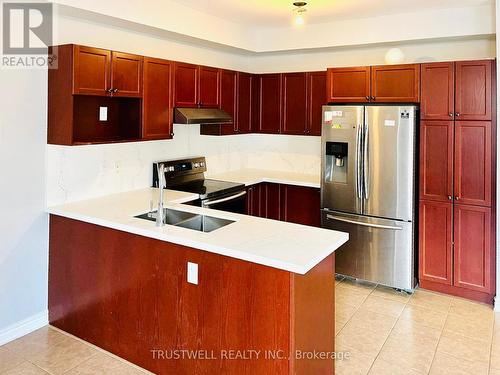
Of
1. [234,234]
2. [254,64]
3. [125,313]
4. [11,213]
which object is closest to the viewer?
[234,234]

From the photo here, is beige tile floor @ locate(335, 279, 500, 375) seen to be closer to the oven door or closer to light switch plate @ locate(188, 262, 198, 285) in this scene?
light switch plate @ locate(188, 262, 198, 285)

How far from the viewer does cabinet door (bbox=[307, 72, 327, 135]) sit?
4.76 m

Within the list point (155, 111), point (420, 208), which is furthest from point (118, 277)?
point (420, 208)

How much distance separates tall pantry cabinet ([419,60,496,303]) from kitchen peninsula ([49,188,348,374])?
1781 millimetres

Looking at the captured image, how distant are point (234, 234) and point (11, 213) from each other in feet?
5.56

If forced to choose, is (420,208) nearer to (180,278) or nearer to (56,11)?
(180,278)

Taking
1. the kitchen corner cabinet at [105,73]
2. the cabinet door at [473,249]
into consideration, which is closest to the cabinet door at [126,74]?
the kitchen corner cabinet at [105,73]

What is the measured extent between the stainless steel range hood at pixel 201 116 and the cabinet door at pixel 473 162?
2.19m

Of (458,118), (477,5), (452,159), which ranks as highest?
(477,5)

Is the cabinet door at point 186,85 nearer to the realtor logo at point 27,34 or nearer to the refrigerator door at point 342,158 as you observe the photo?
the realtor logo at point 27,34

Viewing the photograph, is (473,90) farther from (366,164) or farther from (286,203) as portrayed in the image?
(286,203)

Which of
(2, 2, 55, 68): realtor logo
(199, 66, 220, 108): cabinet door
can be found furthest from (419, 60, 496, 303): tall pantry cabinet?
(2, 2, 55, 68): realtor logo

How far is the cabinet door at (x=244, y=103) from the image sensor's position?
192 inches

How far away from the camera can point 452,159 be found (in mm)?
3801
